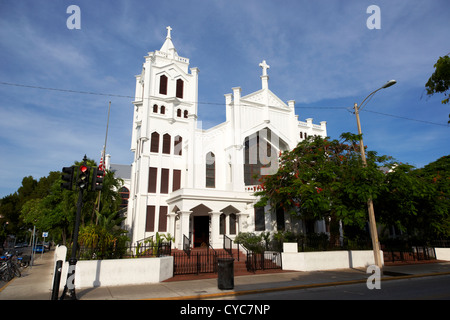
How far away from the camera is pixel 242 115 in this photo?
2703cm

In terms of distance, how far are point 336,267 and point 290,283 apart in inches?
258

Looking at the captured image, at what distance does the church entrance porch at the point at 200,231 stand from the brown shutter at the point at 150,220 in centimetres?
357

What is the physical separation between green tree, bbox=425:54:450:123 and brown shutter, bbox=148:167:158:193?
20.3 m

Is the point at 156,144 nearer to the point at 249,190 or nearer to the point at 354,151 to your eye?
the point at 249,190

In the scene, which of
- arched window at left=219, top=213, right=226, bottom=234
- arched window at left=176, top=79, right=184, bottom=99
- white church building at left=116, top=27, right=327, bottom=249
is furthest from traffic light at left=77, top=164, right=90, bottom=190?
arched window at left=176, top=79, right=184, bottom=99

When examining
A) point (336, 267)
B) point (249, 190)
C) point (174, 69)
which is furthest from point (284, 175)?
point (174, 69)

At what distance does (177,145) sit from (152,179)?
4.13 m

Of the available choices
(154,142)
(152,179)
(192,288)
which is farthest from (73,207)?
(192,288)

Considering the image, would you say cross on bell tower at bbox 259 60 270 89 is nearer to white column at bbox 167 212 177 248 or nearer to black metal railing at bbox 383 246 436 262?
white column at bbox 167 212 177 248

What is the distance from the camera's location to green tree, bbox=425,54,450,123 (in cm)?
1187

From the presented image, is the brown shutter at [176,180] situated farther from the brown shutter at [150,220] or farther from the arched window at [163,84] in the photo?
the arched window at [163,84]

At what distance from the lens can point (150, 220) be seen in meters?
23.7

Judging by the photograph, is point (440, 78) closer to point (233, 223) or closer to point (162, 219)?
point (233, 223)
